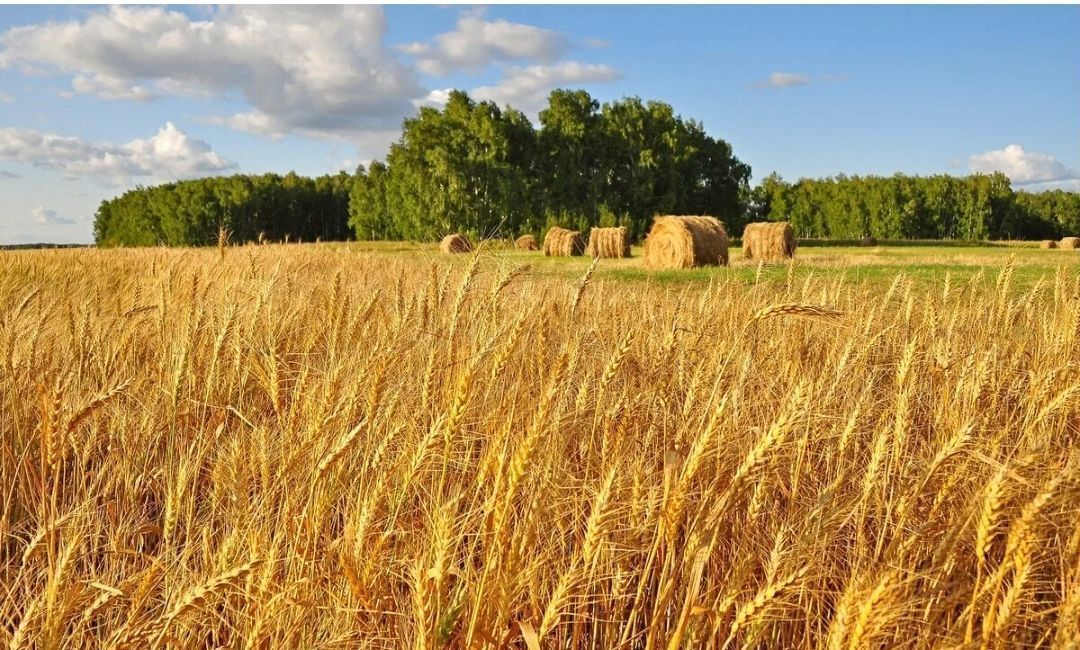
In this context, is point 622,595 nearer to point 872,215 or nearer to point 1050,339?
point 1050,339

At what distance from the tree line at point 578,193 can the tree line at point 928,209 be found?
4.6 inches

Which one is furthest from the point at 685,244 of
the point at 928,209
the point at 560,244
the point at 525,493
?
the point at 928,209

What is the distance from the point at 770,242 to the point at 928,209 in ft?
157

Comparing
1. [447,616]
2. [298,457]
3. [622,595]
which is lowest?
[622,595]

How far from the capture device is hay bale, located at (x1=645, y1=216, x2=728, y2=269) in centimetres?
1681

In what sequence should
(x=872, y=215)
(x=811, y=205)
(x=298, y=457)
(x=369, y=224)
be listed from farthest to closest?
(x=811, y=205), (x=872, y=215), (x=369, y=224), (x=298, y=457)

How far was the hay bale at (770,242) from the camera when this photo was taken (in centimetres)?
2319

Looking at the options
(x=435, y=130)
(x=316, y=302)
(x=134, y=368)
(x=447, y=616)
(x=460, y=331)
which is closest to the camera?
(x=447, y=616)

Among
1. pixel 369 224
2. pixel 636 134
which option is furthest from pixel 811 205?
pixel 369 224

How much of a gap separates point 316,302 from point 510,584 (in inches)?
150

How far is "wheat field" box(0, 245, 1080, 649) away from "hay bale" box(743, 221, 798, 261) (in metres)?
19.6

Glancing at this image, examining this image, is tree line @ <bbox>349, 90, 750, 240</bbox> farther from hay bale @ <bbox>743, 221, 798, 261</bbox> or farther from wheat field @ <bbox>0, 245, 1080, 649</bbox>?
wheat field @ <bbox>0, 245, 1080, 649</bbox>

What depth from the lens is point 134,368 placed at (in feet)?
10.4

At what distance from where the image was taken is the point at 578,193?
43.0 metres
